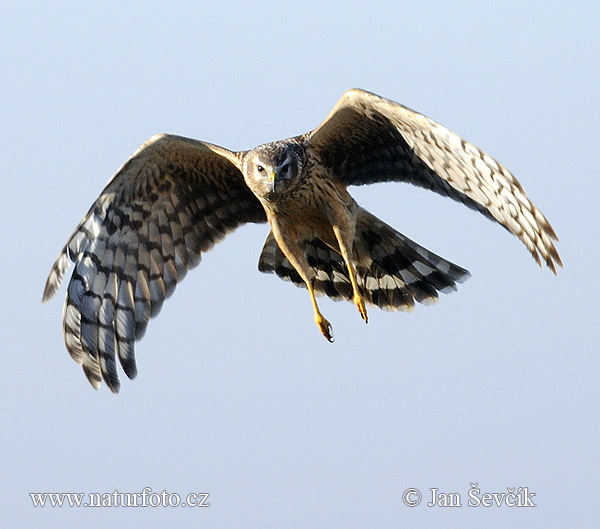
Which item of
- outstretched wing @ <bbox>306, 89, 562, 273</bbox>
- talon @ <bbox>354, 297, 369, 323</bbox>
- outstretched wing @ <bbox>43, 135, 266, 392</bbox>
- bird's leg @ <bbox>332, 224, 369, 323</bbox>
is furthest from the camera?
outstretched wing @ <bbox>43, 135, 266, 392</bbox>

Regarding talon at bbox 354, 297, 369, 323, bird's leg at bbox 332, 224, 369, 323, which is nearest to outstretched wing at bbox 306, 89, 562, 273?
bird's leg at bbox 332, 224, 369, 323

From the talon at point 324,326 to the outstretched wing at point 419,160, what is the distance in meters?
1.18

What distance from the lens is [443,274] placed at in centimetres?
1238

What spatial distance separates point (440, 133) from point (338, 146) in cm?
167

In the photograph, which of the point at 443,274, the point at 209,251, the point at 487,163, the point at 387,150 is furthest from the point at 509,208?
the point at 209,251

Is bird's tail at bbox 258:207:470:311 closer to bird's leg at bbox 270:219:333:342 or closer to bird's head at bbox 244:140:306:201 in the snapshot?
bird's leg at bbox 270:219:333:342

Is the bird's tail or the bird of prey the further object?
the bird's tail

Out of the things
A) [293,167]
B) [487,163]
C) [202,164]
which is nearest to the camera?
[487,163]

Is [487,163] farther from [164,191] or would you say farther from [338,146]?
[164,191]

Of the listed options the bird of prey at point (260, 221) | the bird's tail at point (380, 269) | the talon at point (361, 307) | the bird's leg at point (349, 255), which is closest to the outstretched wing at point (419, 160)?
the bird of prey at point (260, 221)

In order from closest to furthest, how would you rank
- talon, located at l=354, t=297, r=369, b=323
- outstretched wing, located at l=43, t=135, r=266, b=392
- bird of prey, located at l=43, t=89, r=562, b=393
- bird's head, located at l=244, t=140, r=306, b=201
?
bird's head, located at l=244, t=140, r=306, b=201
bird of prey, located at l=43, t=89, r=562, b=393
talon, located at l=354, t=297, r=369, b=323
outstretched wing, located at l=43, t=135, r=266, b=392

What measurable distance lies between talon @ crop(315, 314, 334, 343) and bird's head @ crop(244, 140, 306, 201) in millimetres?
1105

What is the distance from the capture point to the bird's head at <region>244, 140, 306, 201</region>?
11062 millimetres

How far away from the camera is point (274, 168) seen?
1102cm
